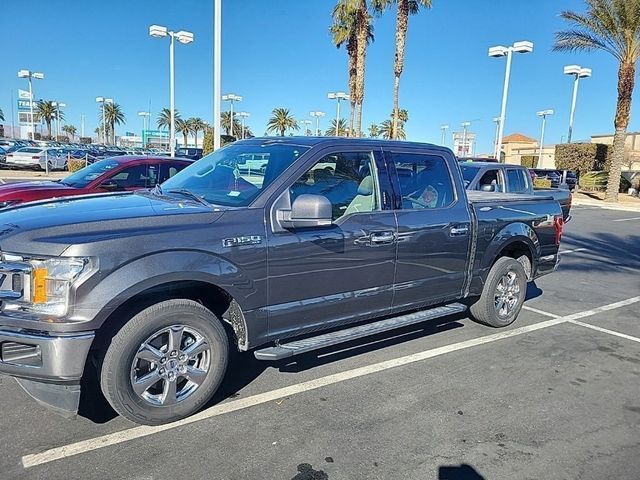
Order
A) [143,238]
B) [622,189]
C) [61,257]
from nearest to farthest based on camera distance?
[61,257] → [143,238] → [622,189]

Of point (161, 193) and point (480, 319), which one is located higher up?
point (161, 193)

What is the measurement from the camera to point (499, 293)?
578cm

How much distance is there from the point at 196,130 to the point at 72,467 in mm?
101024

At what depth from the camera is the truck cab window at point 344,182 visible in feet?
13.5

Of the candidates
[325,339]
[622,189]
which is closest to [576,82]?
[622,189]

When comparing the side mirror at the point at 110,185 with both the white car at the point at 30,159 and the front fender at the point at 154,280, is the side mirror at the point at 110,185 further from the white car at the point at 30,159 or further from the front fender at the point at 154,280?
the white car at the point at 30,159

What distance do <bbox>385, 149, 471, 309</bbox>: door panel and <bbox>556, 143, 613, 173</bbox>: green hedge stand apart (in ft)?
115

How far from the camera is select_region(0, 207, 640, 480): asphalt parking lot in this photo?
10.0 ft

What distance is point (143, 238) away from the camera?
3180mm

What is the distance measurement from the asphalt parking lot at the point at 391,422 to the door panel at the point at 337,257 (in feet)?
1.95

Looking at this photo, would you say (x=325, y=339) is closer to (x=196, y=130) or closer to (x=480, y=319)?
(x=480, y=319)

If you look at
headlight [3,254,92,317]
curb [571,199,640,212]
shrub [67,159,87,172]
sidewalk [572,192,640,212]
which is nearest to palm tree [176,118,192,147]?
shrub [67,159,87,172]

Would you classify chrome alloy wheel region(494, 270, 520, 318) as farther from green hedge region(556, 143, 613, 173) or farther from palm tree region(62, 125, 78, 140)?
palm tree region(62, 125, 78, 140)

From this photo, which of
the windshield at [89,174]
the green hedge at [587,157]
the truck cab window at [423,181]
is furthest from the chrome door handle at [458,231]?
the green hedge at [587,157]
